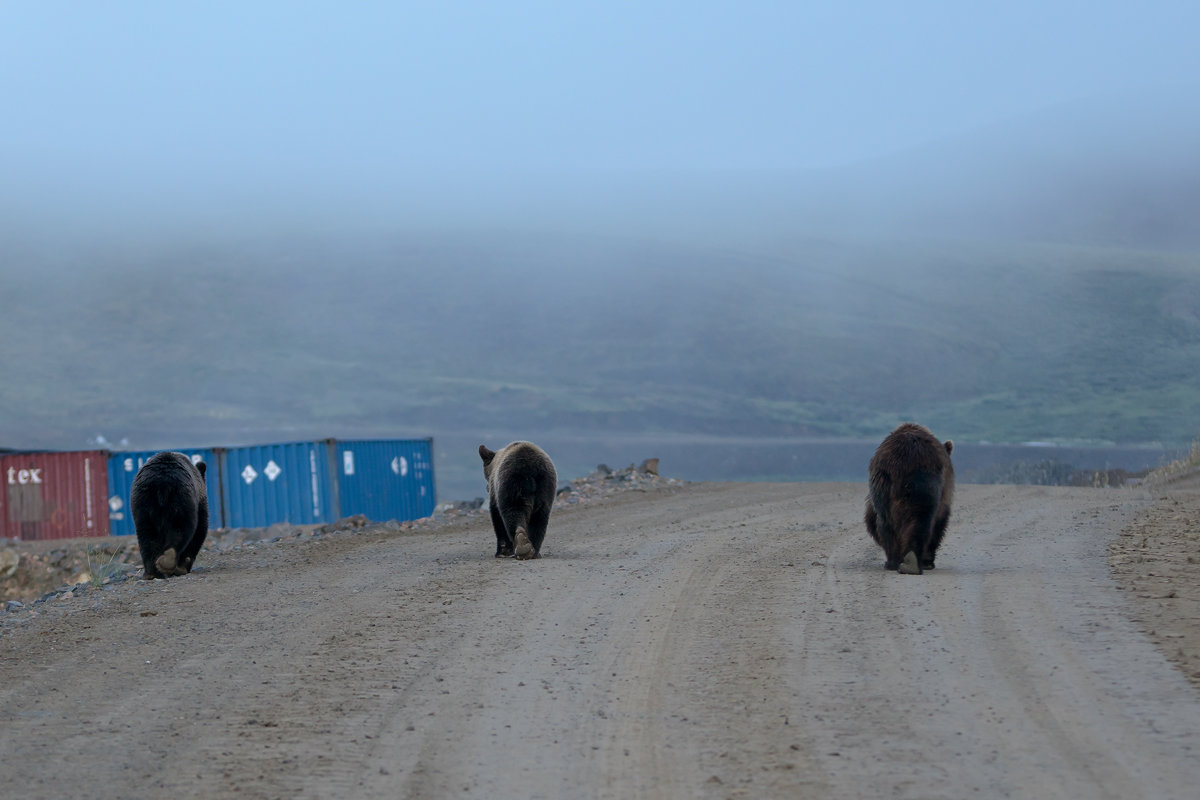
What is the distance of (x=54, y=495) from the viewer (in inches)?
1351

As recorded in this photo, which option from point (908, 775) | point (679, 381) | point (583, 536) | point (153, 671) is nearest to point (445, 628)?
point (153, 671)

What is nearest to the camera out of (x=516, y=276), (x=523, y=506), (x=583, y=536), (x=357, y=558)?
(x=523, y=506)

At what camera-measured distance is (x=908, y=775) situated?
19.6 ft

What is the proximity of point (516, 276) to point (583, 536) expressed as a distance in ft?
330

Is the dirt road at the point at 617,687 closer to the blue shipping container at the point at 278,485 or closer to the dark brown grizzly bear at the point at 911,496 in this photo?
the dark brown grizzly bear at the point at 911,496

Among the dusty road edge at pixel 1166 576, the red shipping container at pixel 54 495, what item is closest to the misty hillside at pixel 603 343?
the red shipping container at pixel 54 495

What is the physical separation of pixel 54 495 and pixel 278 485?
766cm

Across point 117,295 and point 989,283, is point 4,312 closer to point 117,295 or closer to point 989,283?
point 117,295

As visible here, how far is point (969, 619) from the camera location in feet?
31.7

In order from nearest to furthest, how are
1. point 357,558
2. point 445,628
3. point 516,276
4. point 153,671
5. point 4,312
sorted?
point 153,671, point 445,628, point 357,558, point 4,312, point 516,276

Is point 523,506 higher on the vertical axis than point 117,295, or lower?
lower

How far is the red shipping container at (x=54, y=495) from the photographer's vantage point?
111 ft

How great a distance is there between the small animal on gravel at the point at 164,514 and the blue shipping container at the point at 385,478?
569 inches

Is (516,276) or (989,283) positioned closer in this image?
(989,283)
